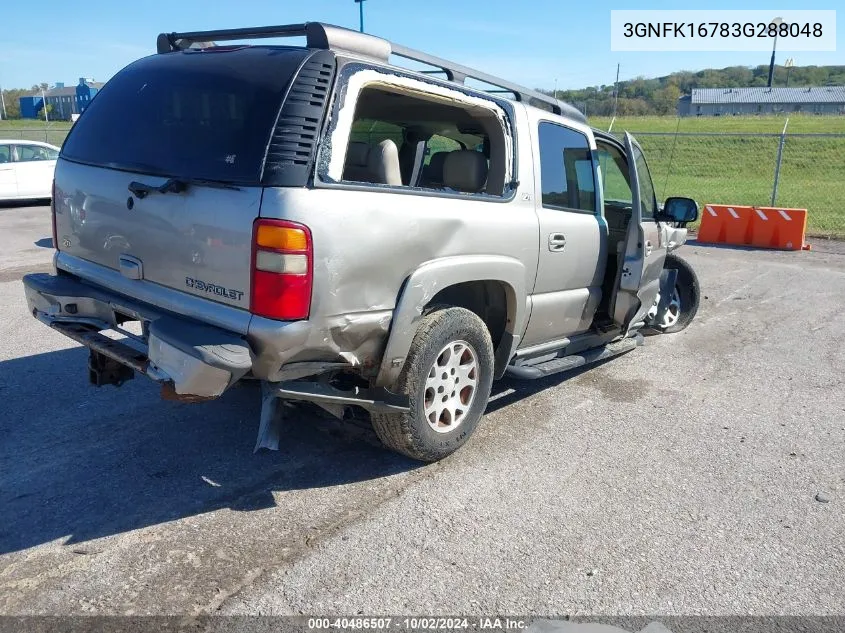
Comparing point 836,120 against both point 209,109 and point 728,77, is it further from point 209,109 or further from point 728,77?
point 728,77

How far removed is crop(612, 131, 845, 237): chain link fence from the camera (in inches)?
842

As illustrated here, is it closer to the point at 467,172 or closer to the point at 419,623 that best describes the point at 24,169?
the point at 467,172

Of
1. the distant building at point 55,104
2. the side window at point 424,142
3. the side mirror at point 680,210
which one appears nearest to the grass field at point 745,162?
the side mirror at point 680,210

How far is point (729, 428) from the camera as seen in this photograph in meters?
4.65

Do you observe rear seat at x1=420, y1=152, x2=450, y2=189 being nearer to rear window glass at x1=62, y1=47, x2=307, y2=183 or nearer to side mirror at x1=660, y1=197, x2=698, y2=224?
rear window glass at x1=62, y1=47, x2=307, y2=183

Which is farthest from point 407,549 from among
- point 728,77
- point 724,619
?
point 728,77

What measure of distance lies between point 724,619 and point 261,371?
6.95ft

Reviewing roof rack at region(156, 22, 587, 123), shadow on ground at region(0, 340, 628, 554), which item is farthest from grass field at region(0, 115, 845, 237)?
shadow on ground at region(0, 340, 628, 554)

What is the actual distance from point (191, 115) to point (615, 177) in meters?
4.03

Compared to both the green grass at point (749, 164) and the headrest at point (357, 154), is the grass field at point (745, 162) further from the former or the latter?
the headrest at point (357, 154)

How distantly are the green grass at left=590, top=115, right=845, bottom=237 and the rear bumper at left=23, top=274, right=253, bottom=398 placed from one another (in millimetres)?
17837

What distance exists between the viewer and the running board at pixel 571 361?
4527 mm

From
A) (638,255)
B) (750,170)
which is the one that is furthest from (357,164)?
(750,170)

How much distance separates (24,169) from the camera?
15797 mm
